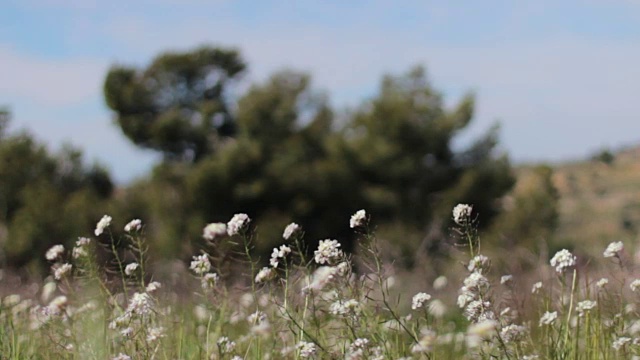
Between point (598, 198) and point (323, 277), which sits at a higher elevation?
point (598, 198)

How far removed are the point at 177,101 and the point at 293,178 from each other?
7320 mm

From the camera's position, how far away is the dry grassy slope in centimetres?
4450

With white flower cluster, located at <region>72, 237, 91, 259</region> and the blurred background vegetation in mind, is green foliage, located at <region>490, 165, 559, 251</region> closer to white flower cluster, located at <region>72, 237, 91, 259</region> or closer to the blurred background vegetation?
the blurred background vegetation

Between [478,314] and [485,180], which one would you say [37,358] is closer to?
[478,314]

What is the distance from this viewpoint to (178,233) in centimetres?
3106

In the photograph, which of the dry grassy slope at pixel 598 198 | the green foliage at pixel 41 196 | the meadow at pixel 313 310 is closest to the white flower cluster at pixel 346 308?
the meadow at pixel 313 310

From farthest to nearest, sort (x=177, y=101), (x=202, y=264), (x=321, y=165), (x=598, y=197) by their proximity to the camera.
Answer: (x=598, y=197), (x=177, y=101), (x=321, y=165), (x=202, y=264)

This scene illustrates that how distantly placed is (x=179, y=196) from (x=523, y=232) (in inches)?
457

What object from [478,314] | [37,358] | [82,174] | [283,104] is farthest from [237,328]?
[82,174]

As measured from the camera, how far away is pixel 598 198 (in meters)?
50.6

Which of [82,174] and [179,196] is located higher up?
[82,174]

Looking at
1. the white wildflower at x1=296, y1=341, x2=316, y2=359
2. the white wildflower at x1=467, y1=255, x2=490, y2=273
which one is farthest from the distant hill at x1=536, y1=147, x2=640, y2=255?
the white wildflower at x1=296, y1=341, x2=316, y2=359

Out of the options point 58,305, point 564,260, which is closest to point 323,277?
point 564,260

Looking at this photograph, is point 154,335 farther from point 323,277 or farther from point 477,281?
point 477,281
